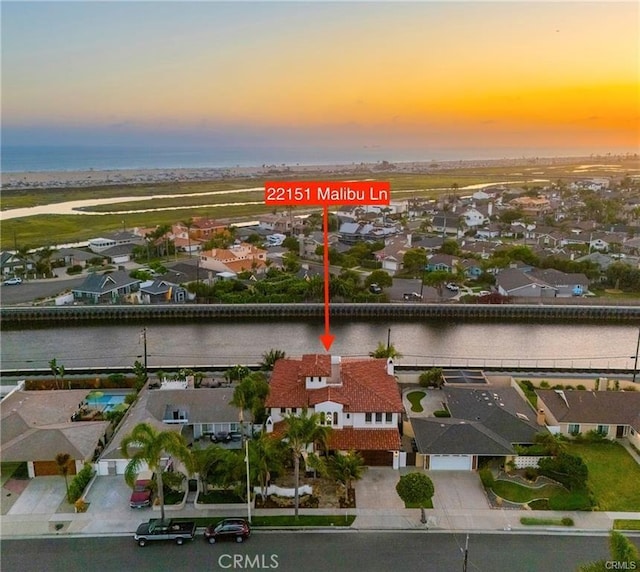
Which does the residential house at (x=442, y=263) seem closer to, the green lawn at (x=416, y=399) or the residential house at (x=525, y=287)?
the residential house at (x=525, y=287)

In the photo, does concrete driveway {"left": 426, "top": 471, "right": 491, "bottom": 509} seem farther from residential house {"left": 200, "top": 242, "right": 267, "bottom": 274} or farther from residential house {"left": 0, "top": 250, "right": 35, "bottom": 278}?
residential house {"left": 0, "top": 250, "right": 35, "bottom": 278}

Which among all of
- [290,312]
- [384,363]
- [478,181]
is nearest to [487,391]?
[384,363]

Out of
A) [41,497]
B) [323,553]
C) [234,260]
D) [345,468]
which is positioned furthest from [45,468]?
Result: [234,260]

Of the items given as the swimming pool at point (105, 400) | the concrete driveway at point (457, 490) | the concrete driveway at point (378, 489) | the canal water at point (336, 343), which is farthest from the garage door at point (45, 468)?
the concrete driveway at point (457, 490)

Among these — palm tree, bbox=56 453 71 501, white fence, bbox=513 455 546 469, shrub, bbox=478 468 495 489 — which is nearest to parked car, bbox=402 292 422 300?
white fence, bbox=513 455 546 469

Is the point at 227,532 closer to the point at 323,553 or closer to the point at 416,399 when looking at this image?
the point at 323,553
